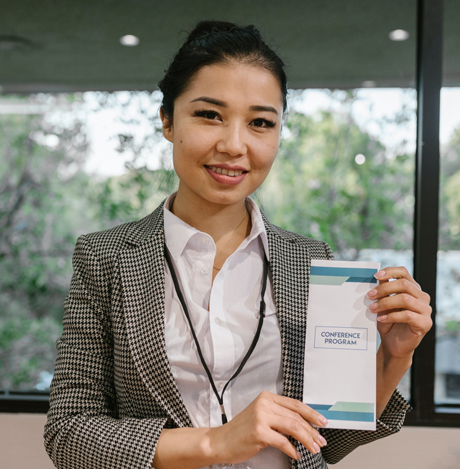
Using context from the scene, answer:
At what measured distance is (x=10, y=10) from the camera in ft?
6.85

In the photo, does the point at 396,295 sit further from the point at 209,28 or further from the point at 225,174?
the point at 209,28

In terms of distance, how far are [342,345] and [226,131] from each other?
0.52m

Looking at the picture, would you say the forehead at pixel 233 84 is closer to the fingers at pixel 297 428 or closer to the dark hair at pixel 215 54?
the dark hair at pixel 215 54

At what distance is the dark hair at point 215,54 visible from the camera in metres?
1.06

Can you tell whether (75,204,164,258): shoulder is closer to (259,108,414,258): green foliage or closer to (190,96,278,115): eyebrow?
(190,96,278,115): eyebrow

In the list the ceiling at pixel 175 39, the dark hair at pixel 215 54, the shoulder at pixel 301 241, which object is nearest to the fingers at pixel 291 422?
the shoulder at pixel 301 241

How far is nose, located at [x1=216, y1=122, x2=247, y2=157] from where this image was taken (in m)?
1.00

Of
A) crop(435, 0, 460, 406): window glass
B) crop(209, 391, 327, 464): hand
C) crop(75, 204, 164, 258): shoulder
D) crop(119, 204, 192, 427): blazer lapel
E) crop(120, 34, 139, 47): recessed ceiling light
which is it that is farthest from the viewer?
crop(120, 34, 139, 47): recessed ceiling light

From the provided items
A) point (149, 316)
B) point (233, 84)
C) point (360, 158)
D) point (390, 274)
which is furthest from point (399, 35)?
point (149, 316)

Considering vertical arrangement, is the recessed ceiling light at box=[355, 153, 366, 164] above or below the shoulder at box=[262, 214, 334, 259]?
above

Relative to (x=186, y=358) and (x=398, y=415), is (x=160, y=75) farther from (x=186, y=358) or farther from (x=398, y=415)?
(x=398, y=415)

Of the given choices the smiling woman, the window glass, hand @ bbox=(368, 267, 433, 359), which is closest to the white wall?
the window glass

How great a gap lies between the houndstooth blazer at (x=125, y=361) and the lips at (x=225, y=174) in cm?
21

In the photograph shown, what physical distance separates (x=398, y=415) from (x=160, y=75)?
167cm
